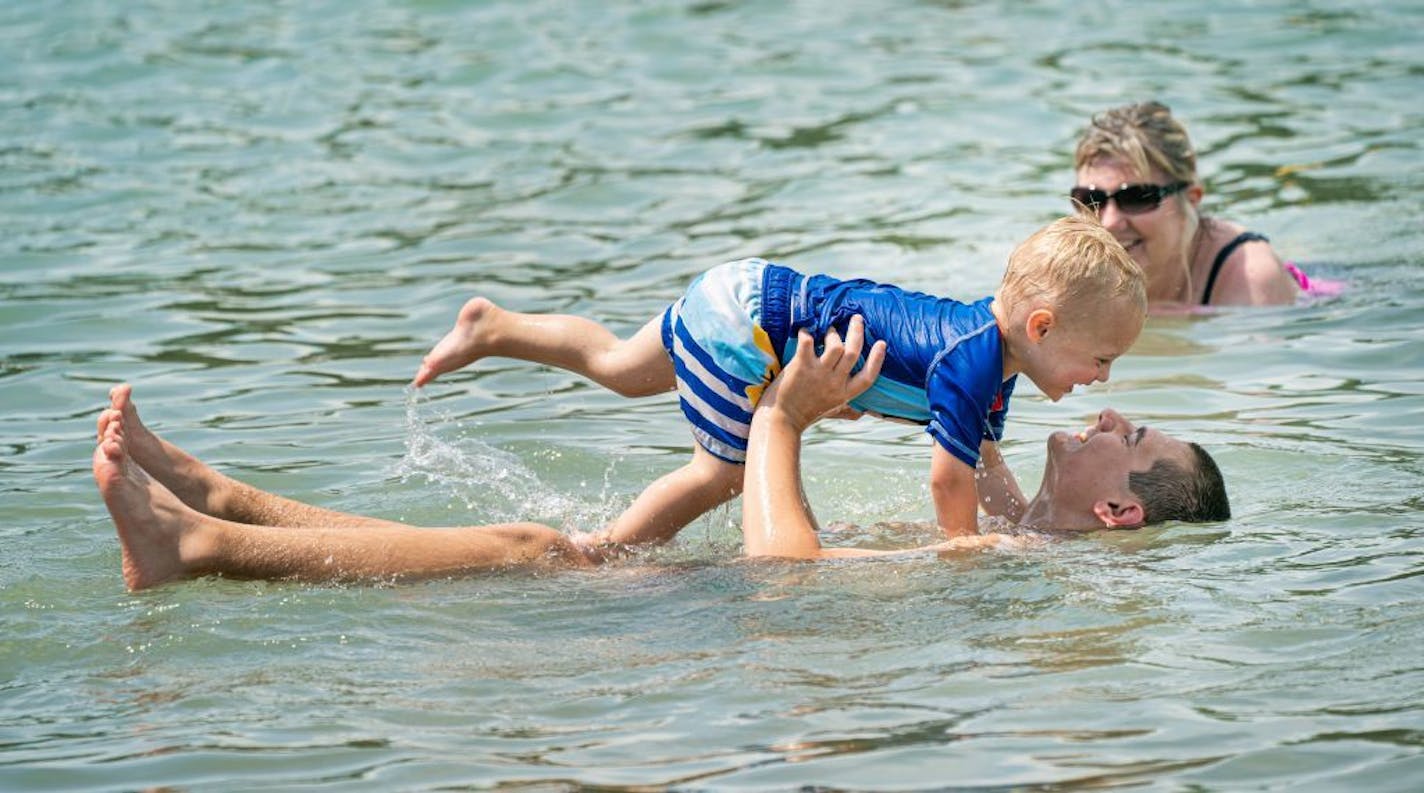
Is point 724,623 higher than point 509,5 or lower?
lower

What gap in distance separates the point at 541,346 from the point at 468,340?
0.84 feet

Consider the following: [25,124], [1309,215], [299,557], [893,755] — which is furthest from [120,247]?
[893,755]

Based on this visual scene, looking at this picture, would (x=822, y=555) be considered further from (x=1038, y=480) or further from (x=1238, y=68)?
(x=1238, y=68)

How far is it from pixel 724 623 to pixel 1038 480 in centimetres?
217

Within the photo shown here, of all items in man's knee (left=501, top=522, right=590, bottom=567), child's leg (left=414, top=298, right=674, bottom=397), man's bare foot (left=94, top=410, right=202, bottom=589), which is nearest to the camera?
man's bare foot (left=94, top=410, right=202, bottom=589)

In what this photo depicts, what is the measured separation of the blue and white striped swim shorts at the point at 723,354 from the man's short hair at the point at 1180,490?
136 cm

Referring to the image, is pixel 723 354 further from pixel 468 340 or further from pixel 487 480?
pixel 487 480

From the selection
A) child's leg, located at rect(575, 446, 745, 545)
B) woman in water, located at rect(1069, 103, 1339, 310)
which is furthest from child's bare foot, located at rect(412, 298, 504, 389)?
woman in water, located at rect(1069, 103, 1339, 310)

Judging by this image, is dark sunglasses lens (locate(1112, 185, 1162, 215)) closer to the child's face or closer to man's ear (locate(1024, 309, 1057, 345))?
the child's face

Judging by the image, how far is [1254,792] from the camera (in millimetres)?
4234

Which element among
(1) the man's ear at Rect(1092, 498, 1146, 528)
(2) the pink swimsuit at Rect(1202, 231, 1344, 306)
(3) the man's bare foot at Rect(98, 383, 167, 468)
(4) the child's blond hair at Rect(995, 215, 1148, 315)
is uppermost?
(4) the child's blond hair at Rect(995, 215, 1148, 315)

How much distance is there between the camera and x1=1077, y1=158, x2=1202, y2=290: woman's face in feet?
29.5

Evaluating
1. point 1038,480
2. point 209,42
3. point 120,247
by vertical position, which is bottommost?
point 1038,480

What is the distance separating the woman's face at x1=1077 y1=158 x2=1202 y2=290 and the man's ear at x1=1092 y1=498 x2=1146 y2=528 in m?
2.77
